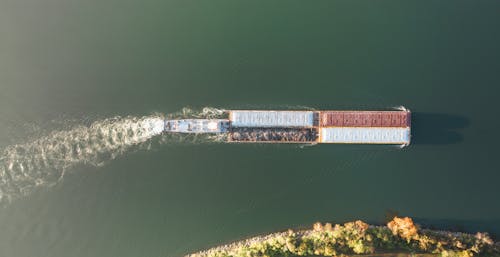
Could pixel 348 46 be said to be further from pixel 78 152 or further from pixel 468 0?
pixel 78 152

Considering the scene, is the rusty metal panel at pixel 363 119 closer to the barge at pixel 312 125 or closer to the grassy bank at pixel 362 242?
the barge at pixel 312 125

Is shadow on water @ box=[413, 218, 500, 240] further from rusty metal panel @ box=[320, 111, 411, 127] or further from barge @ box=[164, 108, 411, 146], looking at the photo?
rusty metal panel @ box=[320, 111, 411, 127]

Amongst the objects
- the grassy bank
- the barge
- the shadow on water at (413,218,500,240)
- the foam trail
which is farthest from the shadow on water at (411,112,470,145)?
the foam trail

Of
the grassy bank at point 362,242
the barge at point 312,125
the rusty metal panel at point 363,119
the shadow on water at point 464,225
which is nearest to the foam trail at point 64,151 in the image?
the barge at point 312,125

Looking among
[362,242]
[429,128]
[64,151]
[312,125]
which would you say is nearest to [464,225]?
[429,128]

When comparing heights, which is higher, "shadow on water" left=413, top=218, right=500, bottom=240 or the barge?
the barge
